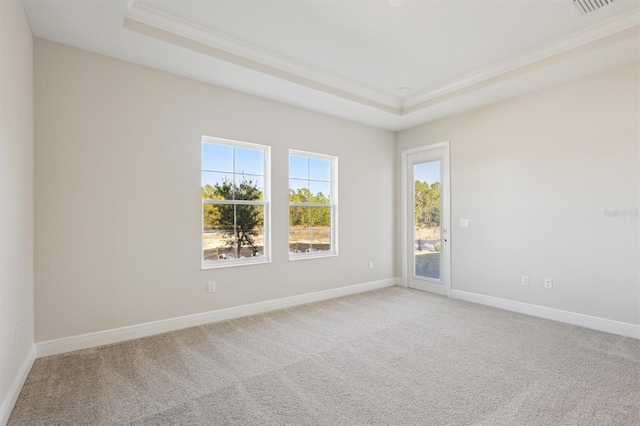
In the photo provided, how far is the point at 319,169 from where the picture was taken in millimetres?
4836

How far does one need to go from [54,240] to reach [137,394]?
5.15 ft

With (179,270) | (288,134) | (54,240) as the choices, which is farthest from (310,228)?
(54,240)

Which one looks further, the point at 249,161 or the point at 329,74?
the point at 249,161

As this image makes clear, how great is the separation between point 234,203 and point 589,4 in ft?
12.4

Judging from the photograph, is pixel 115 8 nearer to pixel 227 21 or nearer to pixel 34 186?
pixel 227 21

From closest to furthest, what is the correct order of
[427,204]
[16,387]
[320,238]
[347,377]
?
[16,387], [347,377], [320,238], [427,204]

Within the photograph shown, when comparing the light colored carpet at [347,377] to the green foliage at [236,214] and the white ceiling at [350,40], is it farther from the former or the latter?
the white ceiling at [350,40]

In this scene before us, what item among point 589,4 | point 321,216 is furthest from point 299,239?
point 589,4

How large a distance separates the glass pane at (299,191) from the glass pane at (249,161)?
500 millimetres

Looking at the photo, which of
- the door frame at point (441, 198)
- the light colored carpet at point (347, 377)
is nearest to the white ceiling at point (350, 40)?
the door frame at point (441, 198)

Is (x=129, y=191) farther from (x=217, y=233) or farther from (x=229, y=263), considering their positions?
(x=229, y=263)

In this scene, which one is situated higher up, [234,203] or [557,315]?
[234,203]

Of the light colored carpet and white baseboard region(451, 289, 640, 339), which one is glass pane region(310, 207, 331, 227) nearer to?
the light colored carpet

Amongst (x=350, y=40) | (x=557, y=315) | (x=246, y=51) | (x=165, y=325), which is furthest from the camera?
(x=557, y=315)
